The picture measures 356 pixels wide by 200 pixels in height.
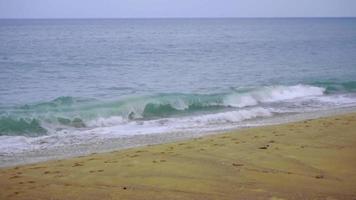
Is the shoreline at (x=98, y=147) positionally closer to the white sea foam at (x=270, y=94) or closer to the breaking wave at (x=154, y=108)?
the breaking wave at (x=154, y=108)

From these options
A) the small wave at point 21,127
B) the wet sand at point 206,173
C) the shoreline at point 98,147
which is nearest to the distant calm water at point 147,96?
the small wave at point 21,127

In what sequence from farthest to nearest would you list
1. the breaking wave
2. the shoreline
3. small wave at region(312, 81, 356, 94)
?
small wave at region(312, 81, 356, 94)
the breaking wave
the shoreline

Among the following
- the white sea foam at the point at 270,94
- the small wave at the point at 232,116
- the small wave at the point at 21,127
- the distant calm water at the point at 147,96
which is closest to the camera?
the small wave at the point at 21,127

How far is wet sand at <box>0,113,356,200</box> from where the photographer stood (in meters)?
6.29

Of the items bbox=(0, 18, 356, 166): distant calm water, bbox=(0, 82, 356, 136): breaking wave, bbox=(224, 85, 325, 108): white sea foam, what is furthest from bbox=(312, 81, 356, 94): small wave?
bbox=(224, 85, 325, 108): white sea foam

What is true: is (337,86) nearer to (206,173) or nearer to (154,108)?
(154,108)

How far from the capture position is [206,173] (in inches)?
286

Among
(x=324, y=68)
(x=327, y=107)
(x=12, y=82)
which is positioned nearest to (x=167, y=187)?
(x=327, y=107)

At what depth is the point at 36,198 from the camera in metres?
6.18

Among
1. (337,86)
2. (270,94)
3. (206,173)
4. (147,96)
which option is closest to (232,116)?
(147,96)

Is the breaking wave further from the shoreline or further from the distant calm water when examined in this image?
the shoreline

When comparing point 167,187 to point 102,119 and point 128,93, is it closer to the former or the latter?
point 102,119

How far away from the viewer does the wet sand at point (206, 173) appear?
6.29 meters

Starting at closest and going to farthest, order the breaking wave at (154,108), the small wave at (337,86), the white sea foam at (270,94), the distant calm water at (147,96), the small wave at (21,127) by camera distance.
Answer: the small wave at (21,127) → the distant calm water at (147,96) → the breaking wave at (154,108) → the white sea foam at (270,94) → the small wave at (337,86)
